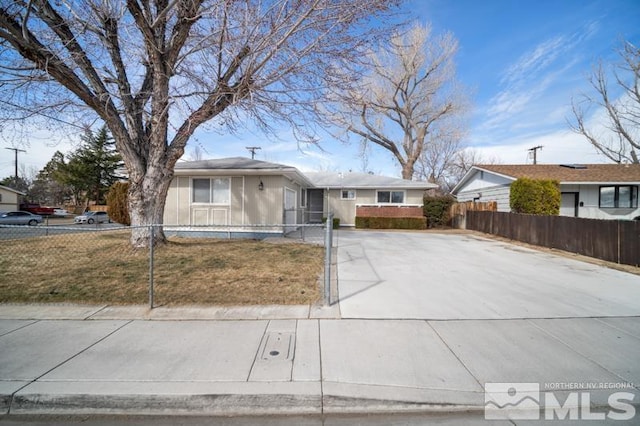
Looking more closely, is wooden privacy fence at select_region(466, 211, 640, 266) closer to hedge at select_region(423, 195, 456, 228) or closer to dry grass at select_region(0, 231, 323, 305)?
hedge at select_region(423, 195, 456, 228)

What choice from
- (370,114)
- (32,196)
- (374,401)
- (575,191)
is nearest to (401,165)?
(370,114)

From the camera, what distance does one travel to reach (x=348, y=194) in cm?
1883

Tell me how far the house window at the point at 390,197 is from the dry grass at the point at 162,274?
11.1 metres

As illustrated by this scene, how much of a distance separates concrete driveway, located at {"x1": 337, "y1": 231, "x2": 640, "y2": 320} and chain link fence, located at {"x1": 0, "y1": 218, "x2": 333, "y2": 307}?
85 cm

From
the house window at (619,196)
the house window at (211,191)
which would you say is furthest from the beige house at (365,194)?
the house window at (619,196)

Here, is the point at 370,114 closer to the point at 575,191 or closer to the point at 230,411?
the point at 575,191

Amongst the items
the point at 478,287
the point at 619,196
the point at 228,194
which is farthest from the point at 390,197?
the point at 478,287

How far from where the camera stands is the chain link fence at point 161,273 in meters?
4.57

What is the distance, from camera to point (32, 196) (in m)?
47.7

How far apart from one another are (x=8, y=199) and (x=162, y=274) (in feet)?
144

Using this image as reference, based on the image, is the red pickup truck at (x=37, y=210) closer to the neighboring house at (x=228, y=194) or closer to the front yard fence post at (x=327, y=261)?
the neighboring house at (x=228, y=194)

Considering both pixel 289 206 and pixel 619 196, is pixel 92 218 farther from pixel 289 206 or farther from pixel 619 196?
pixel 619 196

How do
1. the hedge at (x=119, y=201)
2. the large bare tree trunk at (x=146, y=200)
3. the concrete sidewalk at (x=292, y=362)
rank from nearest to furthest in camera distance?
the concrete sidewalk at (x=292, y=362)
the large bare tree trunk at (x=146, y=200)
the hedge at (x=119, y=201)

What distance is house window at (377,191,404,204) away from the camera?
1845cm
